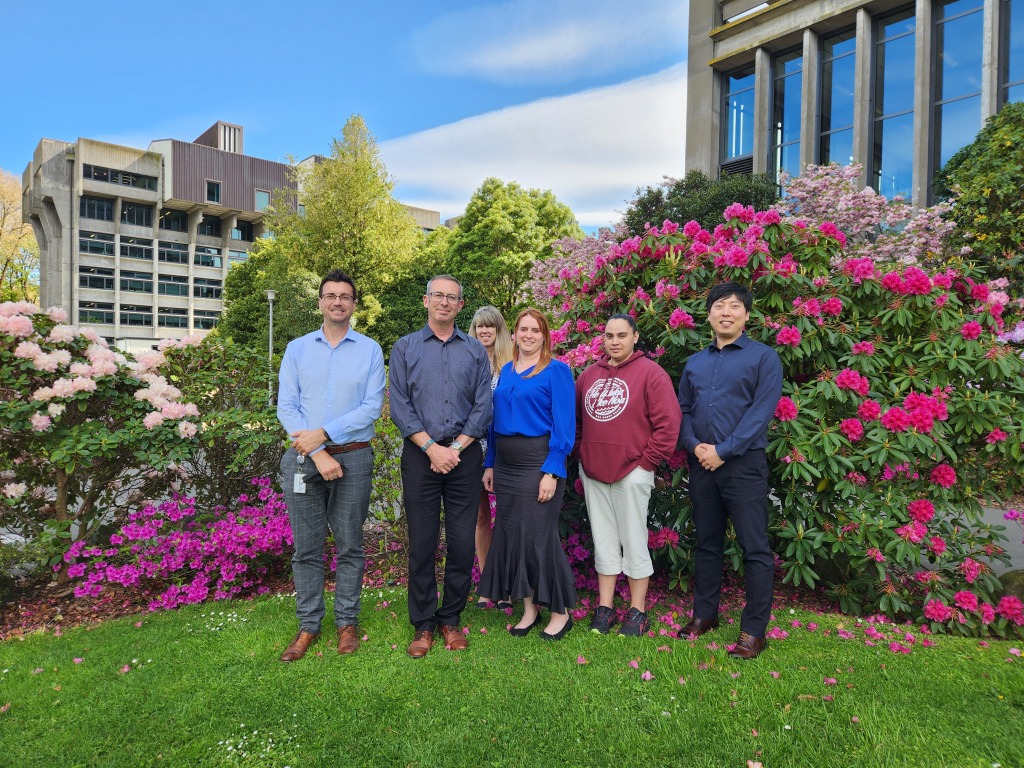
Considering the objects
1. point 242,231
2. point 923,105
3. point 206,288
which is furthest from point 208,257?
point 923,105

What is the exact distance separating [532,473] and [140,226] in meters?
65.6

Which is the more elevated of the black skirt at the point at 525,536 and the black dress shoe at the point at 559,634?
the black skirt at the point at 525,536

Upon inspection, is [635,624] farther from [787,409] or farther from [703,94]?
[703,94]

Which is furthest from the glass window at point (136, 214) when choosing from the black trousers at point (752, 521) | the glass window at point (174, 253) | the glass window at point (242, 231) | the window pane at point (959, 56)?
the black trousers at point (752, 521)

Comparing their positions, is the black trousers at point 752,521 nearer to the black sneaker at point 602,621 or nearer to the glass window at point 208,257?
the black sneaker at point 602,621

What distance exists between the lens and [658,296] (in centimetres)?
453

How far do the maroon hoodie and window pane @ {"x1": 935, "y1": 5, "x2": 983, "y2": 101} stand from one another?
77.2 ft

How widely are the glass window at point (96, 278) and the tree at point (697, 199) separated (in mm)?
52930

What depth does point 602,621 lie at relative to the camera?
3955mm

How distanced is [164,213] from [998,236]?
65.7 metres

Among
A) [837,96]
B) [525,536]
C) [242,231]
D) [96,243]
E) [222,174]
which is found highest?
[222,174]

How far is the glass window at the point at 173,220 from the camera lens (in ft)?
196

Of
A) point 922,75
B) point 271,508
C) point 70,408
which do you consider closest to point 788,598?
point 271,508

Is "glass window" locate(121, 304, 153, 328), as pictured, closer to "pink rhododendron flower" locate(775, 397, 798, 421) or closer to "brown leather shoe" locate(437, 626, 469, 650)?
"brown leather shoe" locate(437, 626, 469, 650)
